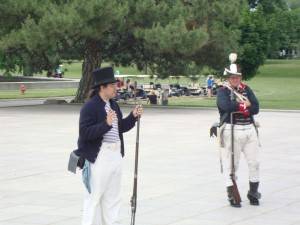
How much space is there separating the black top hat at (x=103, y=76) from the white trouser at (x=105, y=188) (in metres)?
0.62

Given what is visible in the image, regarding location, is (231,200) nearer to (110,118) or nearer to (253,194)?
(253,194)

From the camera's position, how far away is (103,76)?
7.84 meters

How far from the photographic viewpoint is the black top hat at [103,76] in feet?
25.6

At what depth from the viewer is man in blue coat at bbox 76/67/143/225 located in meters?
7.86

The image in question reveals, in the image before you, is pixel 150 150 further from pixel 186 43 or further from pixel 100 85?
pixel 186 43

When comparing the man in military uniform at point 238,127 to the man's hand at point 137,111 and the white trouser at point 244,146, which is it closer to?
the white trouser at point 244,146

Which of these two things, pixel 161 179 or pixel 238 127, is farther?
pixel 161 179

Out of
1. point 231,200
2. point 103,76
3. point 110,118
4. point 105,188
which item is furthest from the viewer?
point 231,200

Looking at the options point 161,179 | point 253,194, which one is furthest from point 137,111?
point 161,179

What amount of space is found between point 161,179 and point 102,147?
542 centimetres

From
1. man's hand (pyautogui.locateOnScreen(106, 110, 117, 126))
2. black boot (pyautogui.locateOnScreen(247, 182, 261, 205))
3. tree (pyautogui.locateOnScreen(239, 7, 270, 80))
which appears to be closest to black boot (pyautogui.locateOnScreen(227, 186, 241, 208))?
black boot (pyautogui.locateOnScreen(247, 182, 261, 205))

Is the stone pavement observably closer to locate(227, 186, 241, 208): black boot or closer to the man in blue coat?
locate(227, 186, 241, 208): black boot

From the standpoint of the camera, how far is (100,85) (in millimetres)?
7914

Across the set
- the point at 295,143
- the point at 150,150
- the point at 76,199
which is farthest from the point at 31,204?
the point at 295,143
